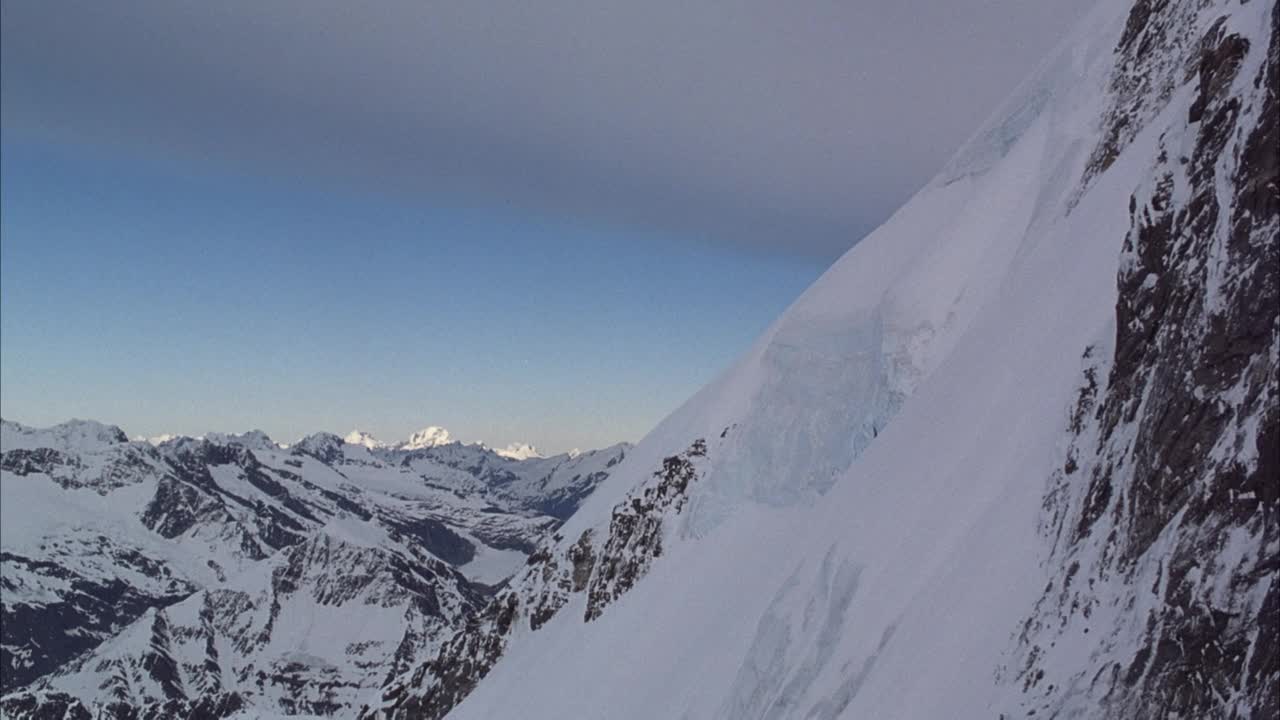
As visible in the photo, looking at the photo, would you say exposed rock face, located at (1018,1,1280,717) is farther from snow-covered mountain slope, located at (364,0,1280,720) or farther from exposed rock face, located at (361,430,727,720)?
exposed rock face, located at (361,430,727,720)

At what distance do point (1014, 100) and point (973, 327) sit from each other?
18.2m

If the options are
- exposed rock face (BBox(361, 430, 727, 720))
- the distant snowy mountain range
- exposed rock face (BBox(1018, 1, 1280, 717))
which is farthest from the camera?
exposed rock face (BBox(361, 430, 727, 720))

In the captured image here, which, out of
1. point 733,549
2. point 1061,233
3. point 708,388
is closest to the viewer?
point 1061,233

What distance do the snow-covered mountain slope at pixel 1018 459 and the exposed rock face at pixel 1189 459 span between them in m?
0.04

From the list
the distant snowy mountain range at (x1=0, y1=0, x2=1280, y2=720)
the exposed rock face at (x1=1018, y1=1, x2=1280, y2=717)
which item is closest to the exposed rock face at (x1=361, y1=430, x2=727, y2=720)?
the distant snowy mountain range at (x1=0, y1=0, x2=1280, y2=720)

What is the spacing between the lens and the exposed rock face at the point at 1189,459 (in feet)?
26.7

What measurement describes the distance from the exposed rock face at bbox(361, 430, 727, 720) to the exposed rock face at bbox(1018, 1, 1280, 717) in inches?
→ 1332

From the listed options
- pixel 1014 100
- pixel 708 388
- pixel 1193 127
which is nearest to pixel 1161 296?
pixel 1193 127

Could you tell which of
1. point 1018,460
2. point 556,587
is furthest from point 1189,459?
point 556,587

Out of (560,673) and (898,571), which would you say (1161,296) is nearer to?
(898,571)

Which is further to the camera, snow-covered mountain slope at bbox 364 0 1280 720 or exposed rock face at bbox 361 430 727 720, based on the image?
exposed rock face at bbox 361 430 727 720

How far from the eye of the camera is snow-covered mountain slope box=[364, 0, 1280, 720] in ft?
29.3

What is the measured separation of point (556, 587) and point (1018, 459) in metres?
41.2

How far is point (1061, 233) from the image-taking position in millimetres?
23016
